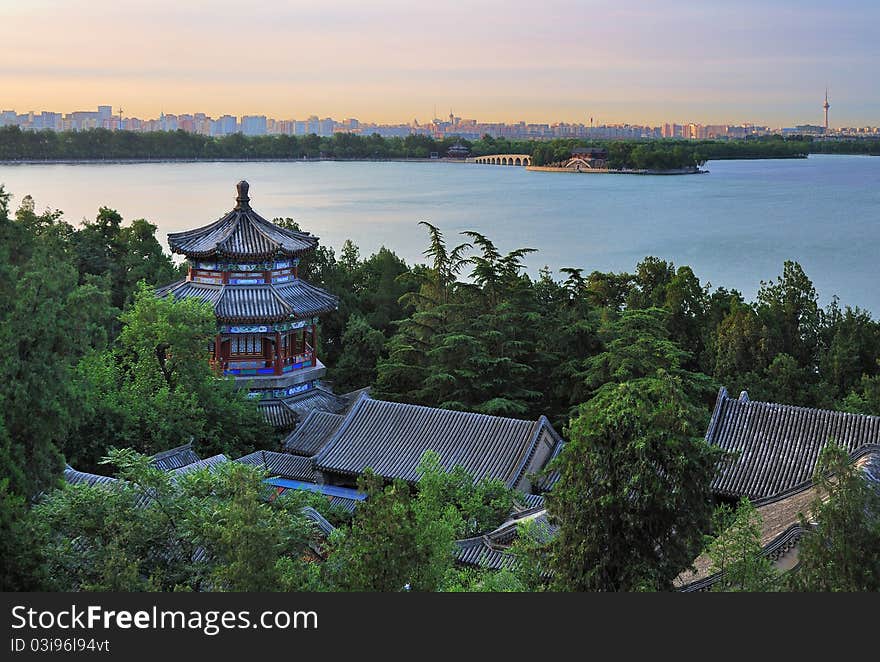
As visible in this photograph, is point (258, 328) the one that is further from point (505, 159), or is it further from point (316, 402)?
point (505, 159)

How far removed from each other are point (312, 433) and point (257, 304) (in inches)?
111

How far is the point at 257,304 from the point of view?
17.5 metres

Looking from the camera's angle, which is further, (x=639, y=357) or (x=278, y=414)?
(x=278, y=414)

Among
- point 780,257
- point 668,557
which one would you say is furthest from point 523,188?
point 668,557

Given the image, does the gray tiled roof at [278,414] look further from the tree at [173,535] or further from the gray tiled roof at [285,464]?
the tree at [173,535]

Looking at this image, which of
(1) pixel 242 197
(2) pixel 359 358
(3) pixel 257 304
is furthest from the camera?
Result: (2) pixel 359 358

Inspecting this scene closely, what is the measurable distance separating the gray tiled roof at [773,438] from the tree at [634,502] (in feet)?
19.0

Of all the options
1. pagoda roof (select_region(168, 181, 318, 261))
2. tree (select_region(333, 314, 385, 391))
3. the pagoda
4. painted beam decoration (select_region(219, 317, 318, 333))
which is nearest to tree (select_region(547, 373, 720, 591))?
the pagoda

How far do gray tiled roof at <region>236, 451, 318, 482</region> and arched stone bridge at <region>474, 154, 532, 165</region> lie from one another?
91.2 m

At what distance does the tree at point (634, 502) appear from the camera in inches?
284

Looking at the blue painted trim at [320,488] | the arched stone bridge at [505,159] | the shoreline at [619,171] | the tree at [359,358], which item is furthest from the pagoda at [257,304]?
the arched stone bridge at [505,159]

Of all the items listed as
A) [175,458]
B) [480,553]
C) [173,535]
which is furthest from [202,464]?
[173,535]

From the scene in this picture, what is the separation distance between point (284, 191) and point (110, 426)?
5596cm

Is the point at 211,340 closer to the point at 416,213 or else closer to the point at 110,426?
the point at 110,426
